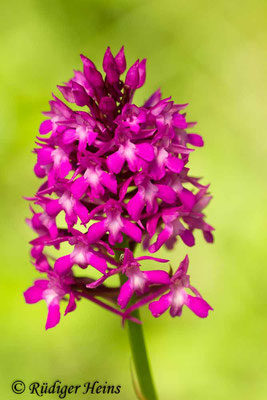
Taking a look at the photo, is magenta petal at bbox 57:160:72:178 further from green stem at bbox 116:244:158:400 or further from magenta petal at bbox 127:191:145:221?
green stem at bbox 116:244:158:400

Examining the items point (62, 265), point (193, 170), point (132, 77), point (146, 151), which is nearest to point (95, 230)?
point (62, 265)

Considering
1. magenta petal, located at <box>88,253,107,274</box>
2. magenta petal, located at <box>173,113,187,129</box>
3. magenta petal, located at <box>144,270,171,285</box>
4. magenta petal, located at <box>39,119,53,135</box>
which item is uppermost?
magenta petal, located at <box>39,119,53,135</box>

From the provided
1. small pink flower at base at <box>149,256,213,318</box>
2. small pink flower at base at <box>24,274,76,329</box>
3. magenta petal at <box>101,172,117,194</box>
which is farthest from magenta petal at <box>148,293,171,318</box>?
magenta petal at <box>101,172,117,194</box>

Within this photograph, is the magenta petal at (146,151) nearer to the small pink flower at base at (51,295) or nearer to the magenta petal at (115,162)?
the magenta petal at (115,162)

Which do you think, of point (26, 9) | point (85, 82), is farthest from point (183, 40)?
point (85, 82)

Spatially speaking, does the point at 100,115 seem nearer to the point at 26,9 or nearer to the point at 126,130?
the point at 126,130

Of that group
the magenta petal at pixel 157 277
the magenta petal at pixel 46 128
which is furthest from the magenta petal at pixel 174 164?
the magenta petal at pixel 46 128

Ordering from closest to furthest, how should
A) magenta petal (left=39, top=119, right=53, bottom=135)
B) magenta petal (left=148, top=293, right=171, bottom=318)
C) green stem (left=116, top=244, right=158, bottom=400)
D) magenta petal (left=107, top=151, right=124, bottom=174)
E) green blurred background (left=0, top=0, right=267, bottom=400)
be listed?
1. magenta petal (left=107, top=151, right=124, bottom=174)
2. magenta petal (left=148, top=293, right=171, bottom=318)
3. magenta petal (left=39, top=119, right=53, bottom=135)
4. green stem (left=116, top=244, right=158, bottom=400)
5. green blurred background (left=0, top=0, right=267, bottom=400)
